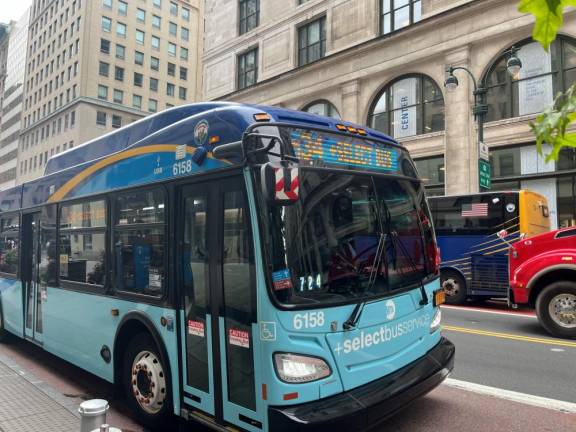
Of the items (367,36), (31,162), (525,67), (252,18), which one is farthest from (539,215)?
(31,162)

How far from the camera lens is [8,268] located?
7.93m

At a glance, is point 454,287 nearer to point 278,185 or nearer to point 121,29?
point 278,185

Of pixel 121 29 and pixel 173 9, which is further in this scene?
pixel 173 9

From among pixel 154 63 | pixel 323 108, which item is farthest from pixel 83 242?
pixel 154 63

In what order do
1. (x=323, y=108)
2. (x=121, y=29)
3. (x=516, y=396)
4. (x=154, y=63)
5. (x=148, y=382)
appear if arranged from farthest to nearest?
(x=154, y=63), (x=121, y=29), (x=323, y=108), (x=516, y=396), (x=148, y=382)

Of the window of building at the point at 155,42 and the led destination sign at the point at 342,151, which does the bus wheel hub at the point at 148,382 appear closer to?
the led destination sign at the point at 342,151

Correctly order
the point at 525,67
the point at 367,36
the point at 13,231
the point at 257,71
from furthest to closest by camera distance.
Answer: the point at 257,71, the point at 367,36, the point at 525,67, the point at 13,231

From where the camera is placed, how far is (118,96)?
65.2 m

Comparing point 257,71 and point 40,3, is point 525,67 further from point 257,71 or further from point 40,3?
point 40,3

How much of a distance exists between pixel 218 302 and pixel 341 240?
109 centimetres

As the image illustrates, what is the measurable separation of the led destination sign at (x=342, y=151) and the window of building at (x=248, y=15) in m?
29.4

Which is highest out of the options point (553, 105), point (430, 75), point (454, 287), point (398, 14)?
point (398, 14)

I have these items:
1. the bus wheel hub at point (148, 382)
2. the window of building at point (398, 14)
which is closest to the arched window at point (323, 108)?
the window of building at point (398, 14)

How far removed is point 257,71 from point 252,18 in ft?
13.0
